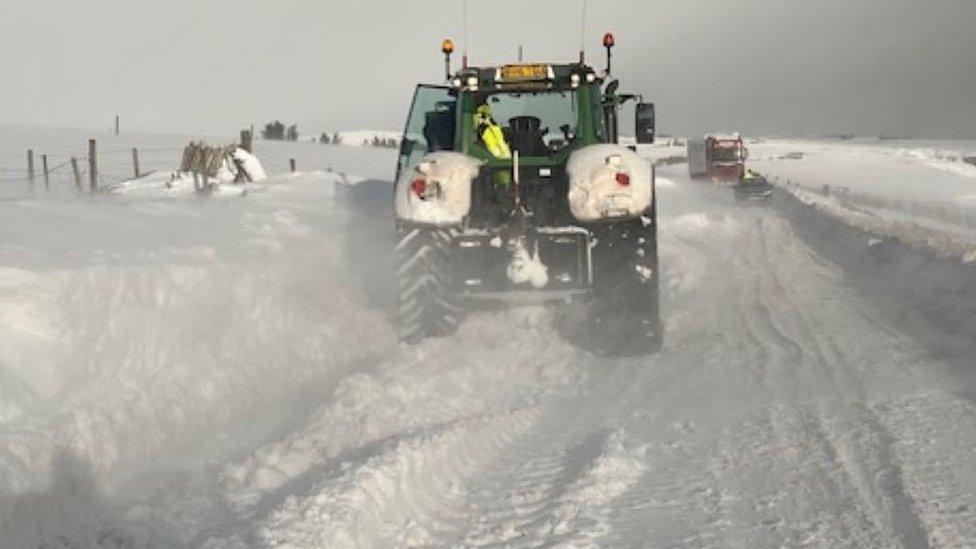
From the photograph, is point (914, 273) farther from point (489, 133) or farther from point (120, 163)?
point (120, 163)

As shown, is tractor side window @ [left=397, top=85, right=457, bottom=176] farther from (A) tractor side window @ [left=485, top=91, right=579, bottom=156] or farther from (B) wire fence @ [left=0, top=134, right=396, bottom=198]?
(B) wire fence @ [left=0, top=134, right=396, bottom=198]

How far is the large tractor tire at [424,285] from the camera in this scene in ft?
24.9

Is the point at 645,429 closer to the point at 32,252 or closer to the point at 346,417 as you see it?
the point at 346,417

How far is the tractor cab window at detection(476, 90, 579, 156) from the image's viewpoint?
8.57 meters

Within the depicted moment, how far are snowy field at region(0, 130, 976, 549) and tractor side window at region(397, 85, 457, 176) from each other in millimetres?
1515

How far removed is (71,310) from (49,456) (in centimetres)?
193

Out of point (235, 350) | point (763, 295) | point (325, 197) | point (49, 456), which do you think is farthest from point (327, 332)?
point (325, 197)

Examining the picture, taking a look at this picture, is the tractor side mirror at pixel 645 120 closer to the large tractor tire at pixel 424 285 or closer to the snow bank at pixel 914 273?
the large tractor tire at pixel 424 285

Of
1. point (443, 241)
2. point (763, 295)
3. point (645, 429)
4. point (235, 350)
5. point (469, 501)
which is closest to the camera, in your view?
point (469, 501)

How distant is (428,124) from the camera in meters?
8.96

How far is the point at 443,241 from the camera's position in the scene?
761 cm

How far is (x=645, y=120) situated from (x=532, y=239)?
202 cm

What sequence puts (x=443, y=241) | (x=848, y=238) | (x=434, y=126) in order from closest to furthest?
(x=443, y=241), (x=434, y=126), (x=848, y=238)

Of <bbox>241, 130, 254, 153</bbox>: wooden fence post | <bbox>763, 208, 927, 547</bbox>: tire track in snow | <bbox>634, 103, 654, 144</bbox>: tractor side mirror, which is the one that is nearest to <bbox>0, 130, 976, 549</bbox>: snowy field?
<bbox>763, 208, 927, 547</bbox>: tire track in snow
